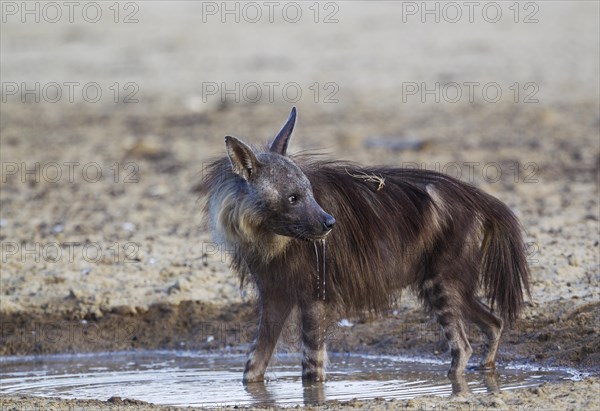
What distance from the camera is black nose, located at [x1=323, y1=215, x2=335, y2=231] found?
673cm

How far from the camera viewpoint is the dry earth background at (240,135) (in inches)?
347

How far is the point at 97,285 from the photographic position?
9297mm

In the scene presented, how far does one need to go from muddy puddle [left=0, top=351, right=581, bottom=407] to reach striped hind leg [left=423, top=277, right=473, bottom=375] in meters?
0.13

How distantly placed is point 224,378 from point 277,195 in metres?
1.58

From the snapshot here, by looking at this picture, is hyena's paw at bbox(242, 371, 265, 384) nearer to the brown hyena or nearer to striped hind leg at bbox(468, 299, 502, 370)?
the brown hyena

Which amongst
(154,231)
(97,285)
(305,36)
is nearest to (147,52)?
(305,36)

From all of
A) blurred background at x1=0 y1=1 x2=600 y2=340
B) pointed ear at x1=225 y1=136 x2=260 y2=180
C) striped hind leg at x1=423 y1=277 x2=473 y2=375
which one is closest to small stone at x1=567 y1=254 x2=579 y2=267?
Result: blurred background at x1=0 y1=1 x2=600 y2=340

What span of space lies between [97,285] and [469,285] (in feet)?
10.7

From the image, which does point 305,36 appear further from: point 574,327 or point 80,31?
point 574,327

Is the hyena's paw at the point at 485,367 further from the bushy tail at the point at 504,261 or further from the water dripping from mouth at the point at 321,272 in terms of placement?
the water dripping from mouth at the point at 321,272

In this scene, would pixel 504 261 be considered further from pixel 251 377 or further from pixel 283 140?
pixel 251 377

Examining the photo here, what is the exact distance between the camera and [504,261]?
751cm

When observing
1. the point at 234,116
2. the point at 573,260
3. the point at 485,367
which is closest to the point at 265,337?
the point at 485,367

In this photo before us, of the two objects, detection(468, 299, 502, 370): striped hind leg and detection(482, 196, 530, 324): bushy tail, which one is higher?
detection(482, 196, 530, 324): bushy tail
